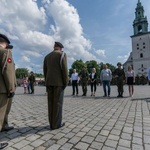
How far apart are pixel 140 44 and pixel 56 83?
268 feet

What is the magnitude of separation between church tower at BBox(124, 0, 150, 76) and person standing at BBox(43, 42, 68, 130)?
73.9 m

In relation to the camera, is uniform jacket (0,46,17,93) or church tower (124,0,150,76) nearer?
uniform jacket (0,46,17,93)

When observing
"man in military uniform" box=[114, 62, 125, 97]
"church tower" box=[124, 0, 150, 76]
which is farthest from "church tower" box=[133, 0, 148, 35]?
"man in military uniform" box=[114, 62, 125, 97]

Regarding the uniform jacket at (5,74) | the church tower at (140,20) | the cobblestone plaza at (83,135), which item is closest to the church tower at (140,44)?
the church tower at (140,20)

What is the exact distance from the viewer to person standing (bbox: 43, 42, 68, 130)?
4.05 meters

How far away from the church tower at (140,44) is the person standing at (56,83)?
73.9m

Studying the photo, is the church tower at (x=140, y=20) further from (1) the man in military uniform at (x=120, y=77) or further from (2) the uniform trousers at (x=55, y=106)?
(2) the uniform trousers at (x=55, y=106)

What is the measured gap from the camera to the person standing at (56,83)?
4.05 meters

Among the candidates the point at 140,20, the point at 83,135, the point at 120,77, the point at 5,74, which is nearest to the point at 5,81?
the point at 5,74

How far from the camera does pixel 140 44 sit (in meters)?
78.6

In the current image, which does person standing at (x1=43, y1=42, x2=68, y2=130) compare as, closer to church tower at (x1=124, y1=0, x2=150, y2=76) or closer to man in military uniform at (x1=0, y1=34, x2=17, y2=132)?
man in military uniform at (x1=0, y1=34, x2=17, y2=132)

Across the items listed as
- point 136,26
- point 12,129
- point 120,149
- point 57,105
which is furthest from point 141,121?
point 136,26

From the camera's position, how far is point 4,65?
10.3ft

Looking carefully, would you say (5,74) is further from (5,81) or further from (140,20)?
(140,20)
